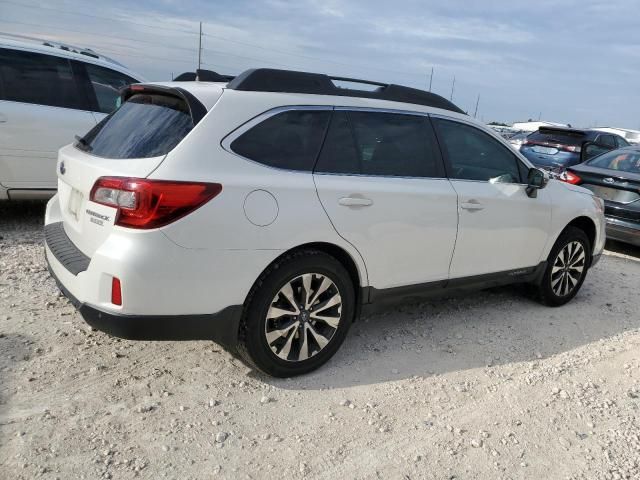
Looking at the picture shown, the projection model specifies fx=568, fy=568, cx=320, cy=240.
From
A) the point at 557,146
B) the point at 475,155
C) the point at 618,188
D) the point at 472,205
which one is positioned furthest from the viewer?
the point at 557,146

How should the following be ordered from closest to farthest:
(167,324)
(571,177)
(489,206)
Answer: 1. (167,324)
2. (489,206)
3. (571,177)

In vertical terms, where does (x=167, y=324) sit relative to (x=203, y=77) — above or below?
below

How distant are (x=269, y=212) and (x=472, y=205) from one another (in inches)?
68.9

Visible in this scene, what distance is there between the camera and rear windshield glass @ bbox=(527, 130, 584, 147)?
12.2m

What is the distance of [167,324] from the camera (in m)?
2.92

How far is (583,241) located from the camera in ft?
17.3

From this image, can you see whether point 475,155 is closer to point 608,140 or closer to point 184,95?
point 184,95

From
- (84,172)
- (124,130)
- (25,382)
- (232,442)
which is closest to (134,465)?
(232,442)

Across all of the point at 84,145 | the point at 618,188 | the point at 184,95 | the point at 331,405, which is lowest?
the point at 331,405

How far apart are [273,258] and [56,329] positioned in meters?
1.75

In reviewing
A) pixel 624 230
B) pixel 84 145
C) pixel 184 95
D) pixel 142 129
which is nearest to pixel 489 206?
pixel 184 95

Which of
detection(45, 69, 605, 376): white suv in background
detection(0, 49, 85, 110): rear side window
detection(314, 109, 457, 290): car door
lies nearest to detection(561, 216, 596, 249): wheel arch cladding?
detection(45, 69, 605, 376): white suv in background

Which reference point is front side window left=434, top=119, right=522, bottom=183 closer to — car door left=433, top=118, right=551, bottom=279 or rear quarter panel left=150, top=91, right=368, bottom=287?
car door left=433, top=118, right=551, bottom=279

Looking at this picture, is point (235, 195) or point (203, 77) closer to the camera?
point (235, 195)
